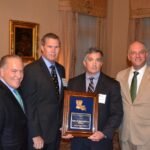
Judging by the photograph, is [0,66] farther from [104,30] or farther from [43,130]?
[104,30]

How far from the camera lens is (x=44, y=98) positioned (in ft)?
11.0

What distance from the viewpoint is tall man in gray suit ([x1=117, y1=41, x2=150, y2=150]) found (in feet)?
11.3

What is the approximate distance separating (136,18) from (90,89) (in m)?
5.95

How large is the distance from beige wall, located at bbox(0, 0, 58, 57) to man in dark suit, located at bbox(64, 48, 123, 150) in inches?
158

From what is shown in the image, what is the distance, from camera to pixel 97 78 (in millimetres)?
3375

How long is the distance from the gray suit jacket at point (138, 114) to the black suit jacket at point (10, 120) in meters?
1.27

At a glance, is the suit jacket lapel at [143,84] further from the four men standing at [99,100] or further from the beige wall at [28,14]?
the beige wall at [28,14]

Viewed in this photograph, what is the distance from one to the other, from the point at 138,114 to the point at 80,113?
2.10 feet

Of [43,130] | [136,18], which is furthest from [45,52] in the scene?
[136,18]

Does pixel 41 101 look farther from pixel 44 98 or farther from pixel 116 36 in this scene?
pixel 116 36

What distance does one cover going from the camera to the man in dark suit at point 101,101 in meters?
3.29

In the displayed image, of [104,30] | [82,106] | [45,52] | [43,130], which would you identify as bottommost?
[43,130]

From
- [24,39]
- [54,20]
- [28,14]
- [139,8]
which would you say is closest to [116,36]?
[139,8]

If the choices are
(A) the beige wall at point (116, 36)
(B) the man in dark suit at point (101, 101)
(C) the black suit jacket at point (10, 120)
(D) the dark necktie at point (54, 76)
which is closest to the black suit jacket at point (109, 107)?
(B) the man in dark suit at point (101, 101)
